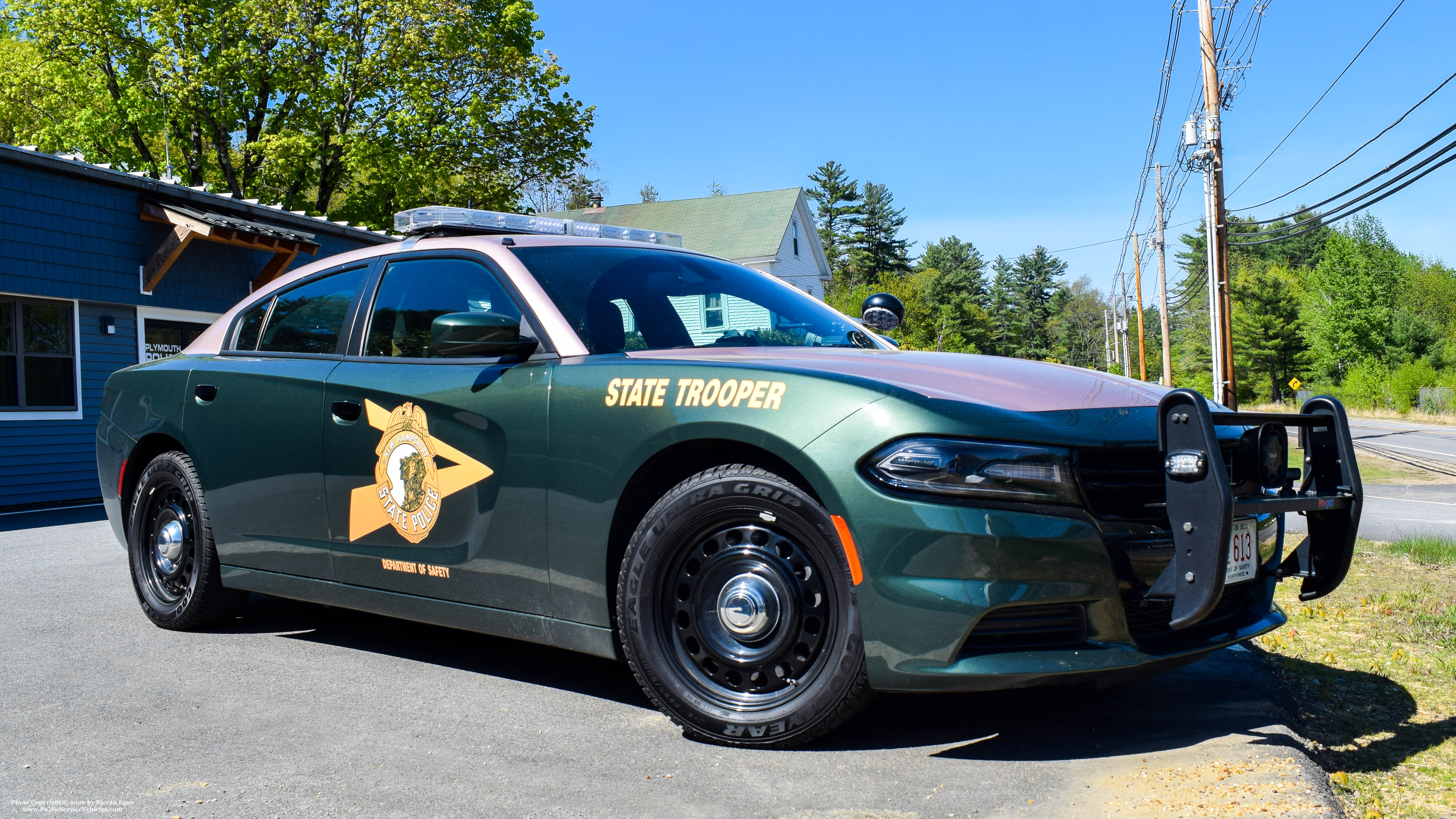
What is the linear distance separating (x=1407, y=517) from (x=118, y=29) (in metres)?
29.4

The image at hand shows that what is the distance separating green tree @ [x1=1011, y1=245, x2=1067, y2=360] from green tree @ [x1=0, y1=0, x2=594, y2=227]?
103339 millimetres

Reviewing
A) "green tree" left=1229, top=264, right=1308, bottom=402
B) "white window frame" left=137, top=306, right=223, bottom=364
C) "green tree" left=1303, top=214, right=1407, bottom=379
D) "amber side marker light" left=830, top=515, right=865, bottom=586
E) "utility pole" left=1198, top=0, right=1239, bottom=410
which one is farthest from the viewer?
"green tree" left=1229, top=264, right=1308, bottom=402

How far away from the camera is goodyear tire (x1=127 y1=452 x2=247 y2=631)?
4.53 metres

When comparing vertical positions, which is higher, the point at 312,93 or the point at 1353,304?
the point at 312,93

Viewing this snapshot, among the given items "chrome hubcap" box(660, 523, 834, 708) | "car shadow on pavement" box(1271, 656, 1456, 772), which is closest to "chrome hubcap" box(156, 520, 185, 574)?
"chrome hubcap" box(660, 523, 834, 708)

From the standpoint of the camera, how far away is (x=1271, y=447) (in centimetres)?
299

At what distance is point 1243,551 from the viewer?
303 centimetres

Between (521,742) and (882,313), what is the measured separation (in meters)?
2.80

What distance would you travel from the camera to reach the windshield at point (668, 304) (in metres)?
3.61

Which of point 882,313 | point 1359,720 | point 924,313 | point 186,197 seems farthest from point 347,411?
point 924,313

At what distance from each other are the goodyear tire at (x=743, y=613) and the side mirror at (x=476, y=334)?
2.62 feet

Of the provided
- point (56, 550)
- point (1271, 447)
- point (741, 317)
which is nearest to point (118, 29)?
point (56, 550)

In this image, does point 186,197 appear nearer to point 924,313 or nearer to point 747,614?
point 747,614

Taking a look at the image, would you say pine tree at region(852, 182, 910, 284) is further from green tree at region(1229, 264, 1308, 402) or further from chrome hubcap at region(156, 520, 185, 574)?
chrome hubcap at region(156, 520, 185, 574)
